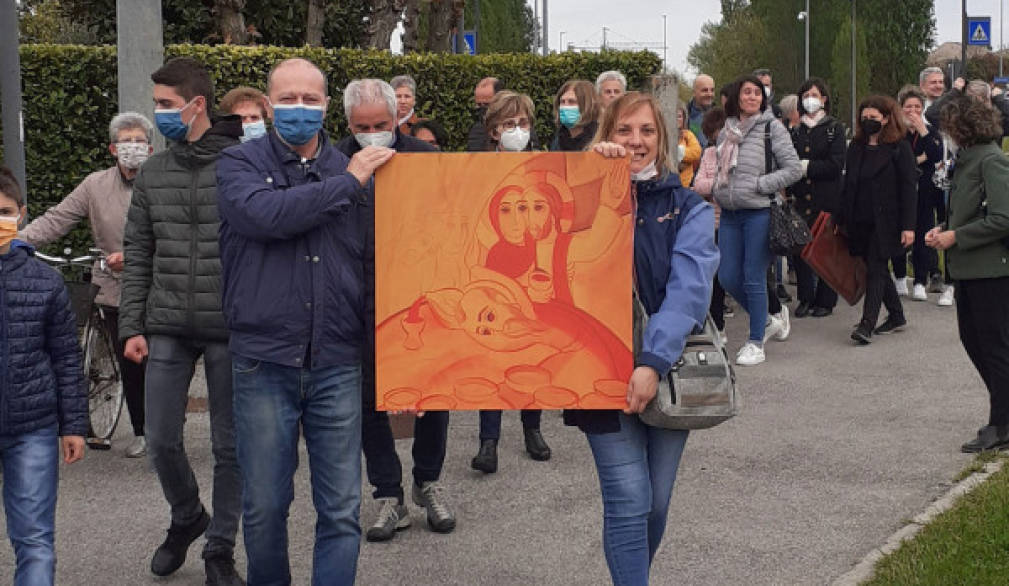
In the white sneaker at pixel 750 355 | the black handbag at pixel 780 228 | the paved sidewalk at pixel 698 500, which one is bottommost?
the paved sidewalk at pixel 698 500

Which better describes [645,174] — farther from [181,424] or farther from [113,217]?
[113,217]

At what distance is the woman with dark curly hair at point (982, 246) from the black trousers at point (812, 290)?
5.02 meters

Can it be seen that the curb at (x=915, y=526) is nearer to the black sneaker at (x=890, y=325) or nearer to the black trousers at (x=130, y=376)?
the black trousers at (x=130, y=376)

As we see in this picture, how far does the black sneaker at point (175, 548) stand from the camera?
5.52m

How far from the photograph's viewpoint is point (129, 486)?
23.2 ft

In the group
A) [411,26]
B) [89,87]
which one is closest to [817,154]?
[89,87]

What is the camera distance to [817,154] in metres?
11.9

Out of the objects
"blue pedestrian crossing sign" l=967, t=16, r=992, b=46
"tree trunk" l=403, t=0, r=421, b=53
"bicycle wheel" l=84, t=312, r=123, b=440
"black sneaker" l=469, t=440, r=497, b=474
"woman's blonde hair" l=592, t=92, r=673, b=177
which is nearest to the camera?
"woman's blonde hair" l=592, t=92, r=673, b=177

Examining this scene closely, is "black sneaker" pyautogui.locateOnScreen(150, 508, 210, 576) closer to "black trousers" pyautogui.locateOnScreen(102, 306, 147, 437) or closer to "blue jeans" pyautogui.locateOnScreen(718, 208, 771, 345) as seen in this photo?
"black trousers" pyautogui.locateOnScreen(102, 306, 147, 437)

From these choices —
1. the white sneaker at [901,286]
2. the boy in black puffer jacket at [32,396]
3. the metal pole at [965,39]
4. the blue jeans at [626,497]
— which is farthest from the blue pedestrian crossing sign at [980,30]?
the boy in black puffer jacket at [32,396]

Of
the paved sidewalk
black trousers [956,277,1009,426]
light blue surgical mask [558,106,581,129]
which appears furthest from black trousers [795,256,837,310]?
black trousers [956,277,1009,426]

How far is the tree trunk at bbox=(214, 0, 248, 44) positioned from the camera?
47.4 ft

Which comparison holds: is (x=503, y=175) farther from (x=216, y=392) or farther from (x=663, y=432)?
(x=216, y=392)

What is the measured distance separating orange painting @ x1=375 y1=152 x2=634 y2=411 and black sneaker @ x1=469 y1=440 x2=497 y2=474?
3.08 metres
